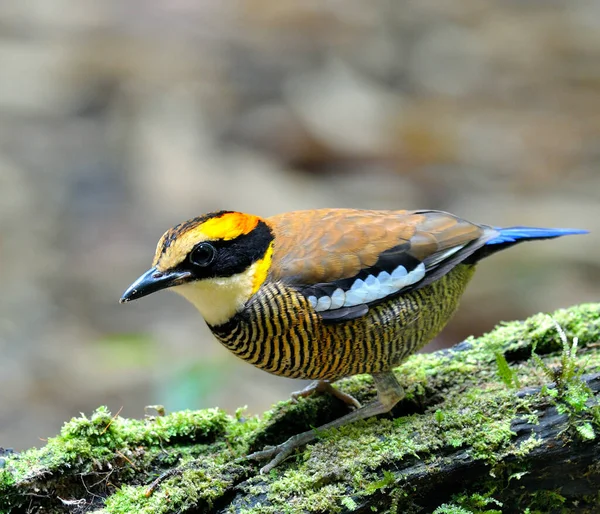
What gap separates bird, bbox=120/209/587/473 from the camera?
133 inches

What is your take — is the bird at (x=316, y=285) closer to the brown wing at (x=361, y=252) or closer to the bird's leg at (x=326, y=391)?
the brown wing at (x=361, y=252)

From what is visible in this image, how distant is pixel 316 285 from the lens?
11.5 feet

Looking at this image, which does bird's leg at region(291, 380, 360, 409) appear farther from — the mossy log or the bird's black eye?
the bird's black eye

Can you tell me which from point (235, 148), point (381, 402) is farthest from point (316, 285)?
point (235, 148)

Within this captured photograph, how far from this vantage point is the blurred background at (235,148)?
7.20 meters

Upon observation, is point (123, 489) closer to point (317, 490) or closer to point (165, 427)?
point (165, 427)

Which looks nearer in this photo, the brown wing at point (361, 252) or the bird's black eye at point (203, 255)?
the bird's black eye at point (203, 255)

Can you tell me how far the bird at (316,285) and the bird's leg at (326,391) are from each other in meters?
0.19

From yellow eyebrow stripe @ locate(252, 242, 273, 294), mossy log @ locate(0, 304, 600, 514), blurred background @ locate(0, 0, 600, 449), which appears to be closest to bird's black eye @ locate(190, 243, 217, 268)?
yellow eyebrow stripe @ locate(252, 242, 273, 294)

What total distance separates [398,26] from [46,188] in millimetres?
6016

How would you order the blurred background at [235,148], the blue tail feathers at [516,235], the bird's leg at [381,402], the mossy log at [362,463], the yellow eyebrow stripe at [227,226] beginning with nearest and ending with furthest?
the mossy log at [362,463] < the yellow eyebrow stripe at [227,226] < the bird's leg at [381,402] < the blue tail feathers at [516,235] < the blurred background at [235,148]

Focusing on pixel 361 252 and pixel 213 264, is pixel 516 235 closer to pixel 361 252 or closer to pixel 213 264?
pixel 361 252

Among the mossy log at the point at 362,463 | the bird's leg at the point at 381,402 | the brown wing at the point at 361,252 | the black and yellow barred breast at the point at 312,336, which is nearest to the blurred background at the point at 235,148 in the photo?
the mossy log at the point at 362,463

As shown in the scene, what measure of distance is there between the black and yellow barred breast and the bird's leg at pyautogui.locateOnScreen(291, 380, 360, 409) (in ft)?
1.05
